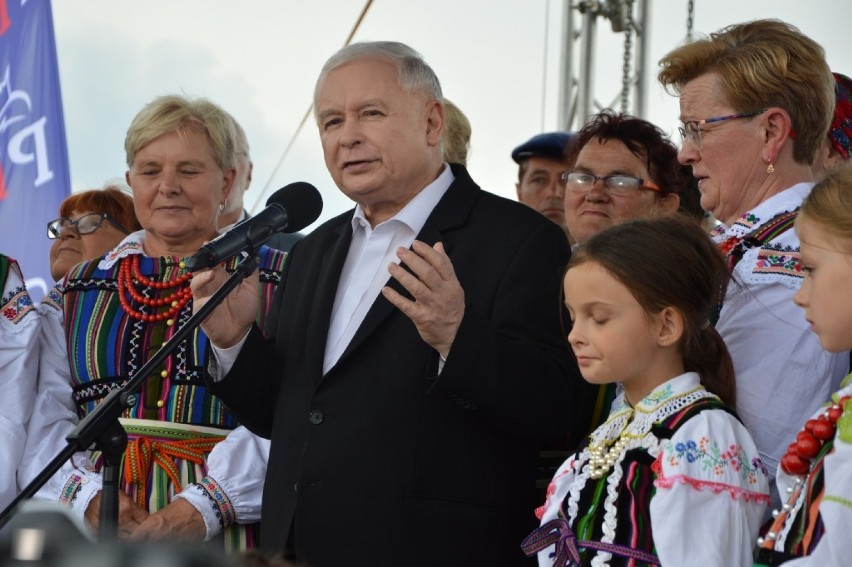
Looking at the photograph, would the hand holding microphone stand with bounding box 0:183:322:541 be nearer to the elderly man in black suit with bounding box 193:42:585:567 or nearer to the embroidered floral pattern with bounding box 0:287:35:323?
the elderly man in black suit with bounding box 193:42:585:567

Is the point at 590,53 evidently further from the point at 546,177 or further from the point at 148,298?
the point at 148,298

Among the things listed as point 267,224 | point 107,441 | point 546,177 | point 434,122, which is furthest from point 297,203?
point 546,177

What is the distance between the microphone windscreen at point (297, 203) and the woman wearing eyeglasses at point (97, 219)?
1.84 m

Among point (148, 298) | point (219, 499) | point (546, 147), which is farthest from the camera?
point (546, 147)

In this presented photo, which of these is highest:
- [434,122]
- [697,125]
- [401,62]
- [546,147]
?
[546,147]

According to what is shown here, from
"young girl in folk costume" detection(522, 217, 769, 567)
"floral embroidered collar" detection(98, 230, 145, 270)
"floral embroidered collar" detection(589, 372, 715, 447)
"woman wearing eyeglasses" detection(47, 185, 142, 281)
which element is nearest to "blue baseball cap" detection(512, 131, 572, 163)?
"woman wearing eyeglasses" detection(47, 185, 142, 281)

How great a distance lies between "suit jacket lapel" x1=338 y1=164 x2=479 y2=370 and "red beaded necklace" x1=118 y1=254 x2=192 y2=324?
857 mm

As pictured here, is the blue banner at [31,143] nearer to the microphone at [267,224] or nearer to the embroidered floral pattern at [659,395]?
the microphone at [267,224]

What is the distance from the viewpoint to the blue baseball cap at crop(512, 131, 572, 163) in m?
4.55

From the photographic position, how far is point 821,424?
191 cm

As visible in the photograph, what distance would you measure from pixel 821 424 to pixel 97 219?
313 cm

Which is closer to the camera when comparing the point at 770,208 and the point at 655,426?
the point at 655,426

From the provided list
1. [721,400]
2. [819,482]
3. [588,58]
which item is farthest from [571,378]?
[588,58]

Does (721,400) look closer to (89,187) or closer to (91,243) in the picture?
(91,243)
